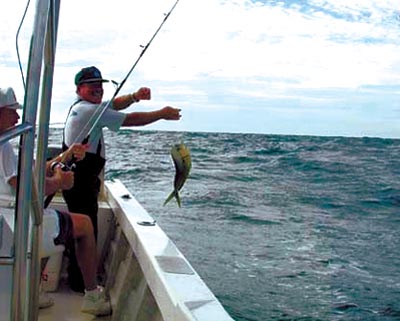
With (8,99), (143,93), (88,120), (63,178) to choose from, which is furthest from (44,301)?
(8,99)

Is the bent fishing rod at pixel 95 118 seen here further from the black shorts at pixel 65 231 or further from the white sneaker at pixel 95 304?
the white sneaker at pixel 95 304

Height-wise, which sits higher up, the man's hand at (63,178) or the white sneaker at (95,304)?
the man's hand at (63,178)

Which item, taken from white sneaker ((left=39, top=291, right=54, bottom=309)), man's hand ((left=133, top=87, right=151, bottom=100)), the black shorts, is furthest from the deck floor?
man's hand ((left=133, top=87, right=151, bottom=100))

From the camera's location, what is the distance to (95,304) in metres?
3.36

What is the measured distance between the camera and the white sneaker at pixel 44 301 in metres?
3.40

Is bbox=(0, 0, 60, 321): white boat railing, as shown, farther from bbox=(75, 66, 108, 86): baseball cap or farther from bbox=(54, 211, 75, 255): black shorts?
bbox=(75, 66, 108, 86): baseball cap

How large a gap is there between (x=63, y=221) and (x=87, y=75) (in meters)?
0.93

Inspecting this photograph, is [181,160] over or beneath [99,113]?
beneath

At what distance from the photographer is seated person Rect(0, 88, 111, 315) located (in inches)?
87.4

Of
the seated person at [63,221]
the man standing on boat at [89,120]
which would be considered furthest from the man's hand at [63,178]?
the man standing on boat at [89,120]

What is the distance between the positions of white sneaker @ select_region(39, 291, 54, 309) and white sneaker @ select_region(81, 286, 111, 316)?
0.62ft

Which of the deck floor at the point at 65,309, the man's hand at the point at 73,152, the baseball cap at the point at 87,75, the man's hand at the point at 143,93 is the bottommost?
the deck floor at the point at 65,309

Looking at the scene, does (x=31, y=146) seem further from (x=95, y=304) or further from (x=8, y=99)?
(x=95, y=304)

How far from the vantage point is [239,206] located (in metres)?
11.6
